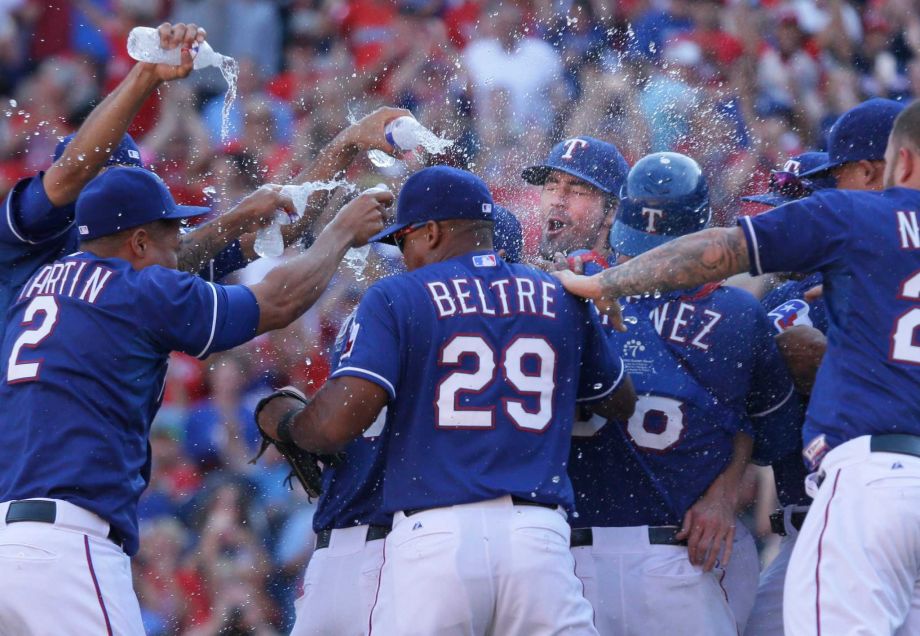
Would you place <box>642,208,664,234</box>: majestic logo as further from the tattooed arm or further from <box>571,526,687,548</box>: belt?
<box>571,526,687,548</box>: belt

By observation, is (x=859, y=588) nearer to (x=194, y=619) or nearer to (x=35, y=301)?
(x=35, y=301)

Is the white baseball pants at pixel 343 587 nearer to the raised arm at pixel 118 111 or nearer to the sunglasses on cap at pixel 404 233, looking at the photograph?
the sunglasses on cap at pixel 404 233

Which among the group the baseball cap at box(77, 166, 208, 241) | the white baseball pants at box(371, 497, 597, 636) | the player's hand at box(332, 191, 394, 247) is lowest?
the white baseball pants at box(371, 497, 597, 636)

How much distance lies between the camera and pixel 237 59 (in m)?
9.27

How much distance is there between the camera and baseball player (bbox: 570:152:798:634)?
4.71 m

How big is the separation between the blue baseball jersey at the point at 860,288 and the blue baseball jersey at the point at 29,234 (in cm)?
253

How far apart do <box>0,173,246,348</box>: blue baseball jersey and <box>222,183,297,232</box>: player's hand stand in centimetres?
Answer: 64

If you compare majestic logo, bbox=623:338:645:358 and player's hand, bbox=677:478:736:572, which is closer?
player's hand, bbox=677:478:736:572

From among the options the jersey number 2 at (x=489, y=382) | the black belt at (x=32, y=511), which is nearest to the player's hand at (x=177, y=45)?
the jersey number 2 at (x=489, y=382)

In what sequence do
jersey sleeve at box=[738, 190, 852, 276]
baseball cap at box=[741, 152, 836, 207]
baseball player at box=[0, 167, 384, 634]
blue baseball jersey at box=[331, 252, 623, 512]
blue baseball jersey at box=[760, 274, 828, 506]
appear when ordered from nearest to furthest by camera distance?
jersey sleeve at box=[738, 190, 852, 276] < baseball player at box=[0, 167, 384, 634] < blue baseball jersey at box=[331, 252, 623, 512] < blue baseball jersey at box=[760, 274, 828, 506] < baseball cap at box=[741, 152, 836, 207]

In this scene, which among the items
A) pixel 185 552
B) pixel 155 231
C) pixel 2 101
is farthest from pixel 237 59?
pixel 155 231

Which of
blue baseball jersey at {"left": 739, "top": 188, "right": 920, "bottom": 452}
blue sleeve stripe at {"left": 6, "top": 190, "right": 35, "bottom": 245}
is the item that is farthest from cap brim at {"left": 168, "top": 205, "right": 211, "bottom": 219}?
blue baseball jersey at {"left": 739, "top": 188, "right": 920, "bottom": 452}

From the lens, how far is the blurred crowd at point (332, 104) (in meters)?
7.39

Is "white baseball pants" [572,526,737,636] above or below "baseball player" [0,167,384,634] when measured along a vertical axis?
below
